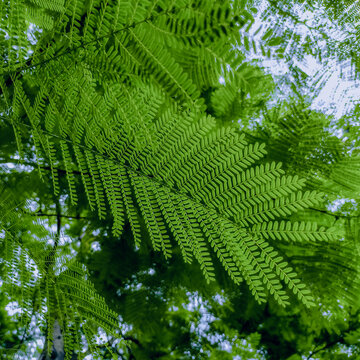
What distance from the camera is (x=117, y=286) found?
279 centimetres

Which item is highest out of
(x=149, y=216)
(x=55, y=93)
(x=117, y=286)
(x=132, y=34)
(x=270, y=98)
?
(x=270, y=98)

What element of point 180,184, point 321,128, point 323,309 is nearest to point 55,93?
point 180,184

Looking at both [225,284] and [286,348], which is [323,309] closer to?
[225,284]

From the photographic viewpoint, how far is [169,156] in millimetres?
918

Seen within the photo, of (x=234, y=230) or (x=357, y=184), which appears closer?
(x=234, y=230)

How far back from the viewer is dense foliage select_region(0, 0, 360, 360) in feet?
2.39

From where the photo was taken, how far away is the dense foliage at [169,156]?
73cm

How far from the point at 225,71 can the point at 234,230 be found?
0.41 meters

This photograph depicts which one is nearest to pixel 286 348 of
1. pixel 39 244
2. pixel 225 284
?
pixel 225 284

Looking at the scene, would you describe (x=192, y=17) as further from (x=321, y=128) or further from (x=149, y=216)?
(x=321, y=128)

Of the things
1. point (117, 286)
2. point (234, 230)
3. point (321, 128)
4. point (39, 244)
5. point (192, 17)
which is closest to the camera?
point (192, 17)

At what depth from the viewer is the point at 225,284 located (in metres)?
2.24

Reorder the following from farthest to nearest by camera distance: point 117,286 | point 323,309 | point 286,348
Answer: point 286,348 → point 117,286 → point 323,309

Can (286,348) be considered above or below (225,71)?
below
